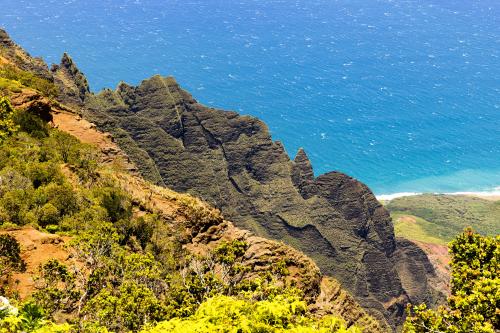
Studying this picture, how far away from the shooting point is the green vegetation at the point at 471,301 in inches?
832

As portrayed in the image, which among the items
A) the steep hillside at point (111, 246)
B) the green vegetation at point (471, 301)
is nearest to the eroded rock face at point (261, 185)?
the steep hillside at point (111, 246)

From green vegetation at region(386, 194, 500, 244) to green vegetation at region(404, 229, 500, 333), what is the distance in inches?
5177

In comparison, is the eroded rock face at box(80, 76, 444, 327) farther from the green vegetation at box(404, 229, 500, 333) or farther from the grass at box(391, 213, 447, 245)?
the green vegetation at box(404, 229, 500, 333)

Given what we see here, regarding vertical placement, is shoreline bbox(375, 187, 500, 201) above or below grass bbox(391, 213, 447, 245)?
above

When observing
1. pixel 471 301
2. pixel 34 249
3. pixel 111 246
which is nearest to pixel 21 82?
pixel 34 249

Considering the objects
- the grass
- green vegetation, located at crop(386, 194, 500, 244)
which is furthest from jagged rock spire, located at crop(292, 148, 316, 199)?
green vegetation, located at crop(386, 194, 500, 244)

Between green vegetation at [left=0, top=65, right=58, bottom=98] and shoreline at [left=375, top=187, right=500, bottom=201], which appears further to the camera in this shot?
shoreline at [left=375, top=187, right=500, bottom=201]

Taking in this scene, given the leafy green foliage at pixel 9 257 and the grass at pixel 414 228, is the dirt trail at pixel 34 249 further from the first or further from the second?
the grass at pixel 414 228

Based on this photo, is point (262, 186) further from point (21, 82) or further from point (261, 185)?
point (21, 82)

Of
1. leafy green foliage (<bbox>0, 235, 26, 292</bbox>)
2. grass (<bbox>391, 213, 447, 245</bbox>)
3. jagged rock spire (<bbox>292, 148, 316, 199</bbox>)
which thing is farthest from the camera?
grass (<bbox>391, 213, 447, 245</bbox>)

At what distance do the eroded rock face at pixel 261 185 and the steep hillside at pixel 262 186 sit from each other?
0.24m

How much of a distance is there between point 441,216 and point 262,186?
80.3 meters

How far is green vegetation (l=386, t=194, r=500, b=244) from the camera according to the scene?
16225cm

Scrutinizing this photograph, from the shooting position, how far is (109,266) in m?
27.1
